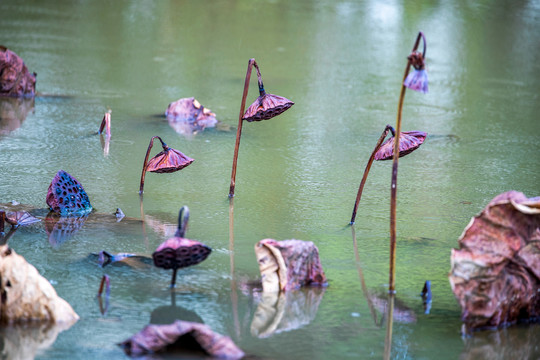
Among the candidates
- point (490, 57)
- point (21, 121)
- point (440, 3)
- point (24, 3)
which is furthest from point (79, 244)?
point (440, 3)

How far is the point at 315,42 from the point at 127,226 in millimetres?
4758

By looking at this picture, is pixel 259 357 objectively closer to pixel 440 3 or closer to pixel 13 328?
pixel 13 328

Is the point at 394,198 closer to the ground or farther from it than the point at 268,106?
closer to the ground

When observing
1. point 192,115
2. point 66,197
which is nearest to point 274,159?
point 192,115

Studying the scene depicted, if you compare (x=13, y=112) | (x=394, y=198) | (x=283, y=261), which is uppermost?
(x=394, y=198)

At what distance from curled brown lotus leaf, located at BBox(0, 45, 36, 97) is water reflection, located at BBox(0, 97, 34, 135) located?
0.23ft

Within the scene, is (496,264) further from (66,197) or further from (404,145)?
(66,197)

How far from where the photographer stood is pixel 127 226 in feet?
8.59

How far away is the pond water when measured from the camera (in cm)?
197

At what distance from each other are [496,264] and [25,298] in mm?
1174

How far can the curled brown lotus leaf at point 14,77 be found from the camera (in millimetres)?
4671

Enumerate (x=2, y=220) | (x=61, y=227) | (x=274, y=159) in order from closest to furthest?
(x=2, y=220)
(x=61, y=227)
(x=274, y=159)

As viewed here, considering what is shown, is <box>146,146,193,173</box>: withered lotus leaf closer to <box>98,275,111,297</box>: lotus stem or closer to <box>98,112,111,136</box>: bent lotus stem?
<box>98,275,111,297</box>: lotus stem

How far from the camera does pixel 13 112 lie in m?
4.41
